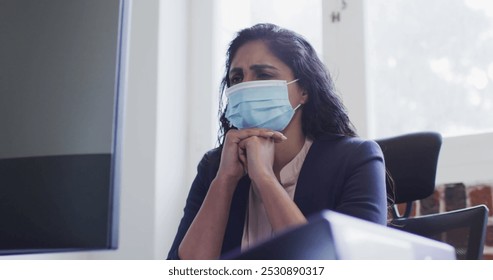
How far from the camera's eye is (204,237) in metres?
1.40

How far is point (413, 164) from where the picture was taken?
146 centimetres

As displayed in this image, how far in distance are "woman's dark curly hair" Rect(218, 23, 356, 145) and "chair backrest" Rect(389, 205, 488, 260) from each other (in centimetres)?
32

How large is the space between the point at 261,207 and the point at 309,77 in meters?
0.37

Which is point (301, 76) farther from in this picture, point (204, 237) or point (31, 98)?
point (31, 98)

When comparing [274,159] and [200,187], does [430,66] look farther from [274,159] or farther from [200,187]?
[200,187]

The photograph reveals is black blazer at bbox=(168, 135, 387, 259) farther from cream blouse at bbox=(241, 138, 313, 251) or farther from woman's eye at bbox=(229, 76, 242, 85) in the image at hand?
woman's eye at bbox=(229, 76, 242, 85)

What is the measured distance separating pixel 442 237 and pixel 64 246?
3.34 feet

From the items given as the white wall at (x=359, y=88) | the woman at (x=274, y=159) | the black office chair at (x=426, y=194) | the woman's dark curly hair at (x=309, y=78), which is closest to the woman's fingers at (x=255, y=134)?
the woman at (x=274, y=159)

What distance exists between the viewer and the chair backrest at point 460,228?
4.48ft

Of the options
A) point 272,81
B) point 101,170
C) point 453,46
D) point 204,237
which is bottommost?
point 204,237

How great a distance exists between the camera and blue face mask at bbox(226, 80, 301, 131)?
154 centimetres

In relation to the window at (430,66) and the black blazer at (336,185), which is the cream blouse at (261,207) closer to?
the black blazer at (336,185)
